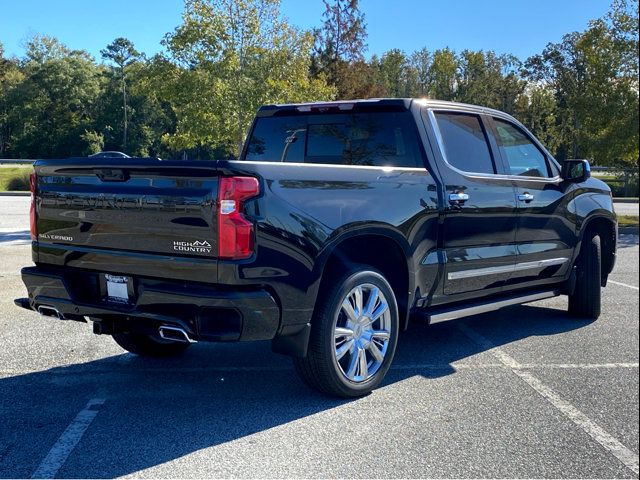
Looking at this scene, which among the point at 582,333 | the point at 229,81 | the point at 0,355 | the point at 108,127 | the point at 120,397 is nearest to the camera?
the point at 120,397

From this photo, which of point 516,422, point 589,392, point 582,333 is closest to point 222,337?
point 516,422

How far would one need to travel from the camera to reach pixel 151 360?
5285mm

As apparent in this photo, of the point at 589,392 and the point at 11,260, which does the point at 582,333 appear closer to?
the point at 589,392

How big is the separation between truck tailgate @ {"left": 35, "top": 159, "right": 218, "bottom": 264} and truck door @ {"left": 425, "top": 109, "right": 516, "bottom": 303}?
6.53 ft

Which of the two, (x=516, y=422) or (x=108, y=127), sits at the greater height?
(x=108, y=127)

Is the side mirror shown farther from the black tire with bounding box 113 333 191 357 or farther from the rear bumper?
the black tire with bounding box 113 333 191 357

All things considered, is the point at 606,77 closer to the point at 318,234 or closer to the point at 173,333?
the point at 318,234

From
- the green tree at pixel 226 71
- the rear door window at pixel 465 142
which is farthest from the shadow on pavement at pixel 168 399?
the green tree at pixel 226 71

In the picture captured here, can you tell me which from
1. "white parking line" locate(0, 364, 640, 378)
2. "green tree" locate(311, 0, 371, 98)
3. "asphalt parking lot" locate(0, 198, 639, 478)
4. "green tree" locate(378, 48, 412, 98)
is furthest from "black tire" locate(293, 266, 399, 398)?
"green tree" locate(378, 48, 412, 98)

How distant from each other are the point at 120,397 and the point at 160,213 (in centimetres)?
139

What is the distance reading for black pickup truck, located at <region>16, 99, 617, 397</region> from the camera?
3.68 m

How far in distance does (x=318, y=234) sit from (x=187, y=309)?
0.90 metres

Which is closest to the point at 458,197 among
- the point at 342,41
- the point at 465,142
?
the point at 465,142

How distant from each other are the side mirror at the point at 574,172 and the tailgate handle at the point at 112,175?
13.5ft
